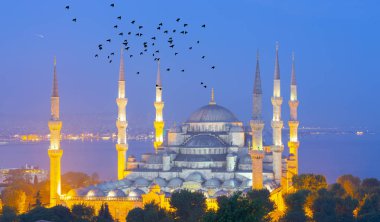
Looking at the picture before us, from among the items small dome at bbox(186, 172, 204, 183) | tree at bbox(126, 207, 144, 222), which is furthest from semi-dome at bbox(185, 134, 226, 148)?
tree at bbox(126, 207, 144, 222)

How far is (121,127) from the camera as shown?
40000mm

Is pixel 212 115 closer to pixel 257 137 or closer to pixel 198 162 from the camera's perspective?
pixel 198 162

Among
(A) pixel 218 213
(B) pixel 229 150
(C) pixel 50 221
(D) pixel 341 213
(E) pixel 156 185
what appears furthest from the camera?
(B) pixel 229 150

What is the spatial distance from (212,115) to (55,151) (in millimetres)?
9379

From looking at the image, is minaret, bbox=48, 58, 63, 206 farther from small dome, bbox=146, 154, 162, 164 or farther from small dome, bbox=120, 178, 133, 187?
small dome, bbox=146, 154, 162, 164

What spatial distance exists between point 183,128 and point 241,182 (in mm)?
6422

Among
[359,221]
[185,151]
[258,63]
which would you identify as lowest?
[359,221]

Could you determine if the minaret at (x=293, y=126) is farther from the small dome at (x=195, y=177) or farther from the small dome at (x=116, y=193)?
the small dome at (x=116, y=193)

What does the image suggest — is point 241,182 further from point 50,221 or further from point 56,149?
point 50,221

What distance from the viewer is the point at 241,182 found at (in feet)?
116

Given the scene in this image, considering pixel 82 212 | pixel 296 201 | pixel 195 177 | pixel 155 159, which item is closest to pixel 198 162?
pixel 195 177

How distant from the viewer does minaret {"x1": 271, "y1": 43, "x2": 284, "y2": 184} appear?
37625mm

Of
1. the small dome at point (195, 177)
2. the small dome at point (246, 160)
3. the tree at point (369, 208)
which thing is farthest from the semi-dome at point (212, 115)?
the tree at point (369, 208)

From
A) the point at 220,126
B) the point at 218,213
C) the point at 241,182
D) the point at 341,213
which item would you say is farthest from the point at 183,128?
the point at 218,213
